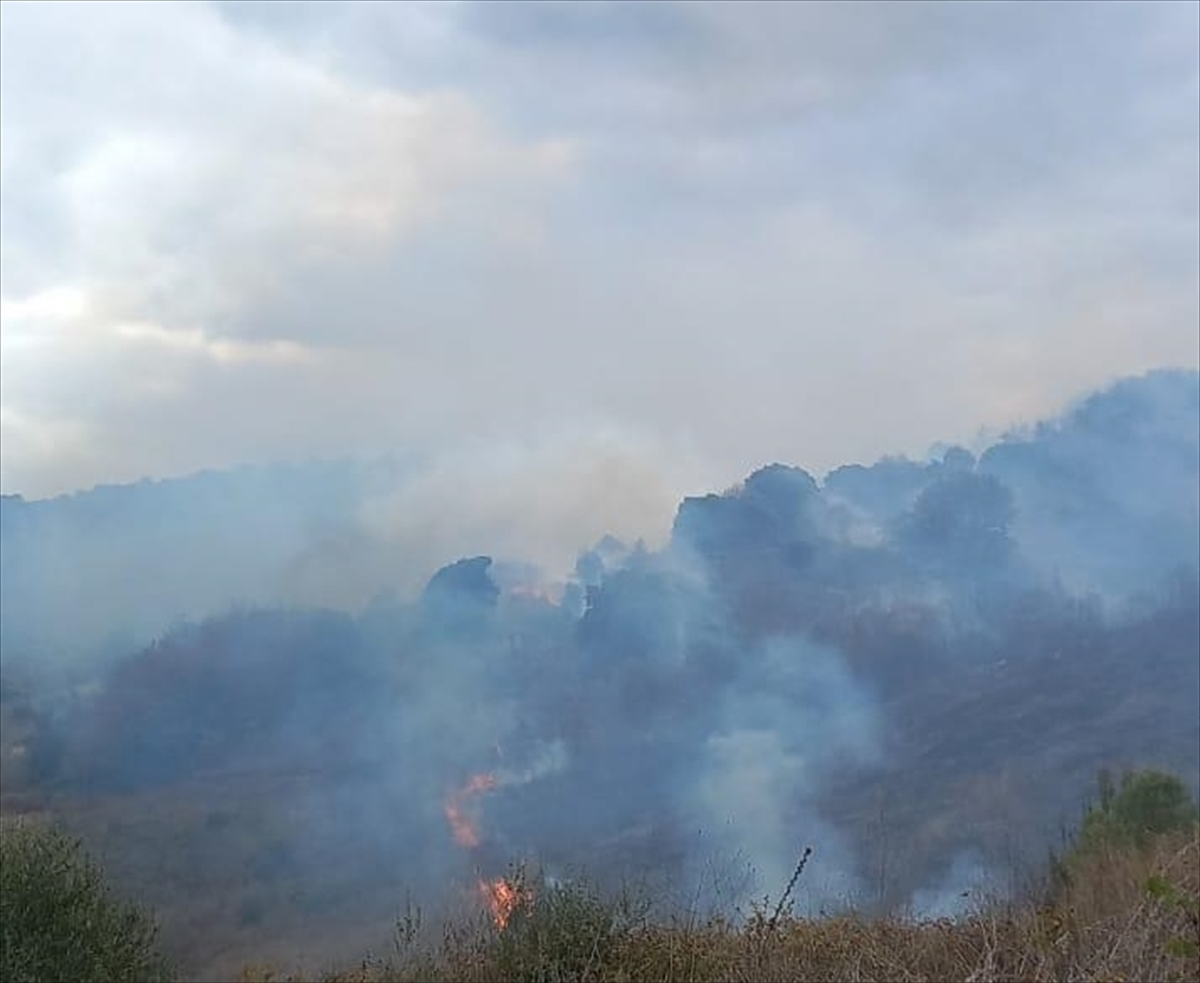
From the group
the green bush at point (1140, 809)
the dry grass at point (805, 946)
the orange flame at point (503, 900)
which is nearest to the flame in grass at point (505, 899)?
the orange flame at point (503, 900)

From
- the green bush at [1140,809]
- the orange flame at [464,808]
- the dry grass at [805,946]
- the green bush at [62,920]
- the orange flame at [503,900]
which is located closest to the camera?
the dry grass at [805,946]

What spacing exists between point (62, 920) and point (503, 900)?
3.73m

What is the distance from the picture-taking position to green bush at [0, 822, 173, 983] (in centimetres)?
1040

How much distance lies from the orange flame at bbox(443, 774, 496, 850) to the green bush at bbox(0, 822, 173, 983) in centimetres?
7286

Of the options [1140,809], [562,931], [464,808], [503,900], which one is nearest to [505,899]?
[503,900]

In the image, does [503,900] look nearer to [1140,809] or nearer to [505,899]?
[505,899]

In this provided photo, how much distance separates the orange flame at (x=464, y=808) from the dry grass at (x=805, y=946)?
73.3 metres

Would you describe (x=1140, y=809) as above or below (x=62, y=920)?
below

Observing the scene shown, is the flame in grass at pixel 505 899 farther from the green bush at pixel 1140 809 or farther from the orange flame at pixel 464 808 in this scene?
the orange flame at pixel 464 808

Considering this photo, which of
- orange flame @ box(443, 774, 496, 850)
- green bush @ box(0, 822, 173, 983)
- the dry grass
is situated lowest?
orange flame @ box(443, 774, 496, 850)

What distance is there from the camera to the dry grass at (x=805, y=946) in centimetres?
853

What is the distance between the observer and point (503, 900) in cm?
1181

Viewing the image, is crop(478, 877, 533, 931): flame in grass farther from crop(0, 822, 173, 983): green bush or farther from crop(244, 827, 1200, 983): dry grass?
crop(0, 822, 173, 983): green bush

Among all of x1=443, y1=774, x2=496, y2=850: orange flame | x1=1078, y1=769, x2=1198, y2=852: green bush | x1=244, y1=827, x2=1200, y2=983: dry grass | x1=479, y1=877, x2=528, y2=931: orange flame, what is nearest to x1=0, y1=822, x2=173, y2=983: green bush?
x1=244, y1=827, x2=1200, y2=983: dry grass
